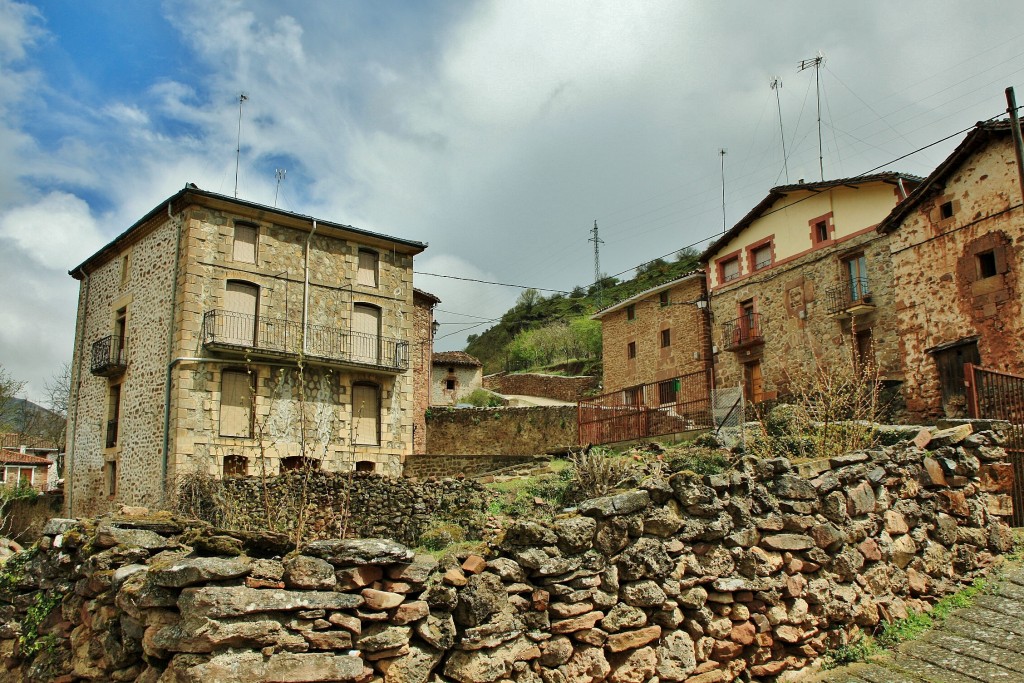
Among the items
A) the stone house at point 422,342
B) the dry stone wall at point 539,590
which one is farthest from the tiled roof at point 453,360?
the dry stone wall at point 539,590

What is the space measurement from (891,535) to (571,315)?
2517 inches

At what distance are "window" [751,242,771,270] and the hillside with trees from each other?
1907 centimetres

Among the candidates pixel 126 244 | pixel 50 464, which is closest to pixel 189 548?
pixel 126 244

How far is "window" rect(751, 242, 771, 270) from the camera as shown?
32.8 m

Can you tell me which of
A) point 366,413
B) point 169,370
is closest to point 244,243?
point 169,370

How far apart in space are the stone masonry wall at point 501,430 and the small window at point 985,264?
586 inches

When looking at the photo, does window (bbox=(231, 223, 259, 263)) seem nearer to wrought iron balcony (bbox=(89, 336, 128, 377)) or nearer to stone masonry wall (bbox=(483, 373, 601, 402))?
wrought iron balcony (bbox=(89, 336, 128, 377))

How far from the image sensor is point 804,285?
30.9 m

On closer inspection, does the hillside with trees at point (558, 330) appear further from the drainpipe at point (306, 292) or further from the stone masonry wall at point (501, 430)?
the drainpipe at point (306, 292)

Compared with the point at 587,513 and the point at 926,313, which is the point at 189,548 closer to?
the point at 587,513

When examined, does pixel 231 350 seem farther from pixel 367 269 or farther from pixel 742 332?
pixel 742 332

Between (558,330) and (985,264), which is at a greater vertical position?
(558,330)

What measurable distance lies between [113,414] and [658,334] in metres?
24.0

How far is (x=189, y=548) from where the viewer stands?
20.3 feet
